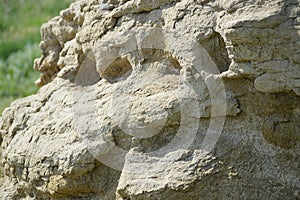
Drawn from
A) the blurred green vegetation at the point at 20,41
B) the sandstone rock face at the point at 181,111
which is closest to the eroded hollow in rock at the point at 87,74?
the sandstone rock face at the point at 181,111

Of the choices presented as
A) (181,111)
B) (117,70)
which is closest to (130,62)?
(117,70)

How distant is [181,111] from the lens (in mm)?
2252

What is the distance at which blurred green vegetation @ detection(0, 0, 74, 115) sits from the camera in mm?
5691

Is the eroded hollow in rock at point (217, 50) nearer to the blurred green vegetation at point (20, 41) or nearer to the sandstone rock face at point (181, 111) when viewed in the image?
the sandstone rock face at point (181, 111)

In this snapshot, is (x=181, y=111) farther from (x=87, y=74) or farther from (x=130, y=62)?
(x=87, y=74)

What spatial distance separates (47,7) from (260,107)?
20.1 feet

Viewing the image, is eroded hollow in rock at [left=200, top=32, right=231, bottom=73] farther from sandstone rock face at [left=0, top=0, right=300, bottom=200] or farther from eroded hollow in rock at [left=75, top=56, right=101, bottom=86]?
eroded hollow in rock at [left=75, top=56, right=101, bottom=86]

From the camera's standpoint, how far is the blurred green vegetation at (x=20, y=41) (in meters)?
5.69

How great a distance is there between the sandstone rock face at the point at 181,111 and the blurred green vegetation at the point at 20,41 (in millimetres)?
2427

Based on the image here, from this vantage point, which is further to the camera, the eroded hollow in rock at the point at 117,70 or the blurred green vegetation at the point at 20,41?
the blurred green vegetation at the point at 20,41

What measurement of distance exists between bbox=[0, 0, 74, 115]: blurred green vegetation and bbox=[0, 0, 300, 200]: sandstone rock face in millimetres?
2427

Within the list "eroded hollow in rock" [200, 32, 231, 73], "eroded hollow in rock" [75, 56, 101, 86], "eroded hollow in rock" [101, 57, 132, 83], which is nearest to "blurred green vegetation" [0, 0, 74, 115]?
"eroded hollow in rock" [75, 56, 101, 86]

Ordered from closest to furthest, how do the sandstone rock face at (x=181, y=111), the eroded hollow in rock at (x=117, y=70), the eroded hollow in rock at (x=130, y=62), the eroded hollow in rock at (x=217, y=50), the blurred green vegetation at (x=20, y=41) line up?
the sandstone rock face at (x=181, y=111) < the eroded hollow in rock at (x=217, y=50) < the eroded hollow in rock at (x=130, y=62) < the eroded hollow in rock at (x=117, y=70) < the blurred green vegetation at (x=20, y=41)

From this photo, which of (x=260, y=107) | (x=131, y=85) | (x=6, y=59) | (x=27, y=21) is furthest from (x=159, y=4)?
(x=27, y=21)
